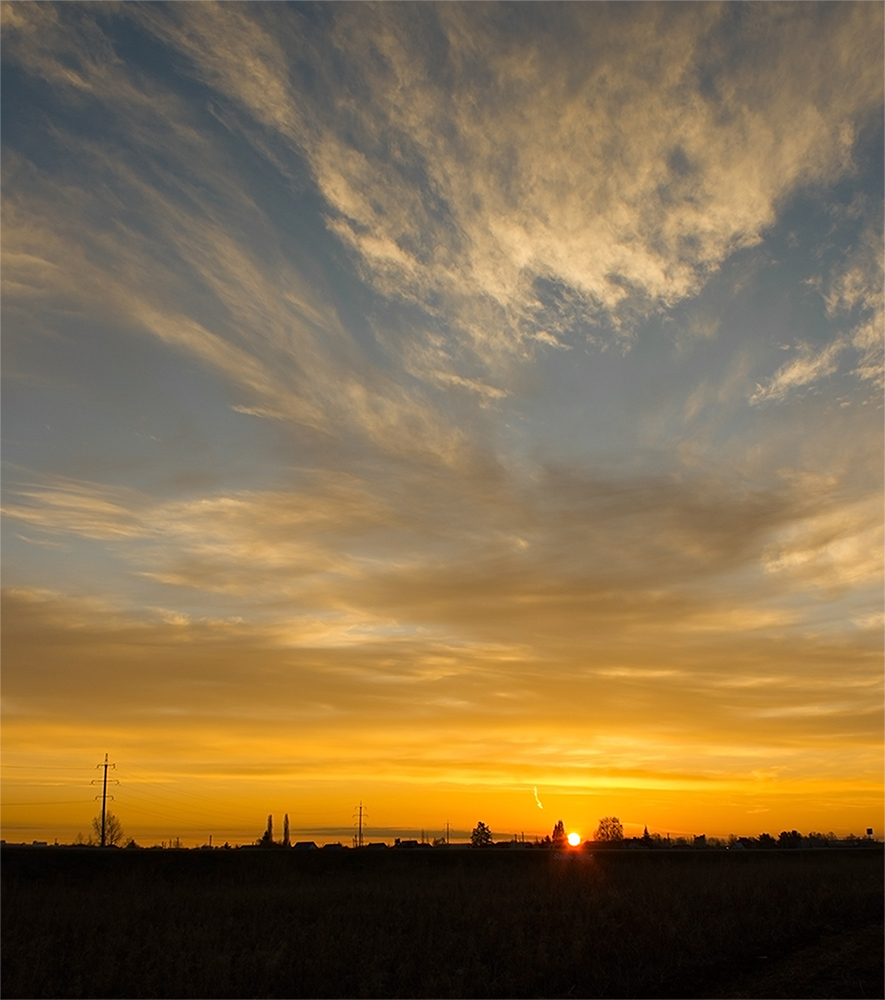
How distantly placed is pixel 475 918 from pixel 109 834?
484 feet

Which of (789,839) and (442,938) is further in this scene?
(789,839)

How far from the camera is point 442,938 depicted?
2347 cm

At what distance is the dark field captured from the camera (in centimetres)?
1938

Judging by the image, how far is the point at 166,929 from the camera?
79.7 ft

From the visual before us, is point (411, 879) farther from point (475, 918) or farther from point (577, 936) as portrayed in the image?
point (577, 936)

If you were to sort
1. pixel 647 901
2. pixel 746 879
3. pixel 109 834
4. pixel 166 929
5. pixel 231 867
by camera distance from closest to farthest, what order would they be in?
pixel 166 929 < pixel 647 901 < pixel 746 879 < pixel 231 867 < pixel 109 834

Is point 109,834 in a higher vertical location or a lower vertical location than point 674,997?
lower

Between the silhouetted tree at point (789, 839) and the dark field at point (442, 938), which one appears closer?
the dark field at point (442, 938)

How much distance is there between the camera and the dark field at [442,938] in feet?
63.6

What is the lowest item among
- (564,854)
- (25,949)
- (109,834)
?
(109,834)

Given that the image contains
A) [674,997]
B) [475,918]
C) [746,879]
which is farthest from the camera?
[746,879]

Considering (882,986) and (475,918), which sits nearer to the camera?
(882,986)

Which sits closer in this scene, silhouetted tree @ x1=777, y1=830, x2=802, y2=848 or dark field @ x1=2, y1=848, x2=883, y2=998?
dark field @ x1=2, y1=848, x2=883, y2=998

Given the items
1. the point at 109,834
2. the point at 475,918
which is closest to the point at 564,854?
the point at 475,918
